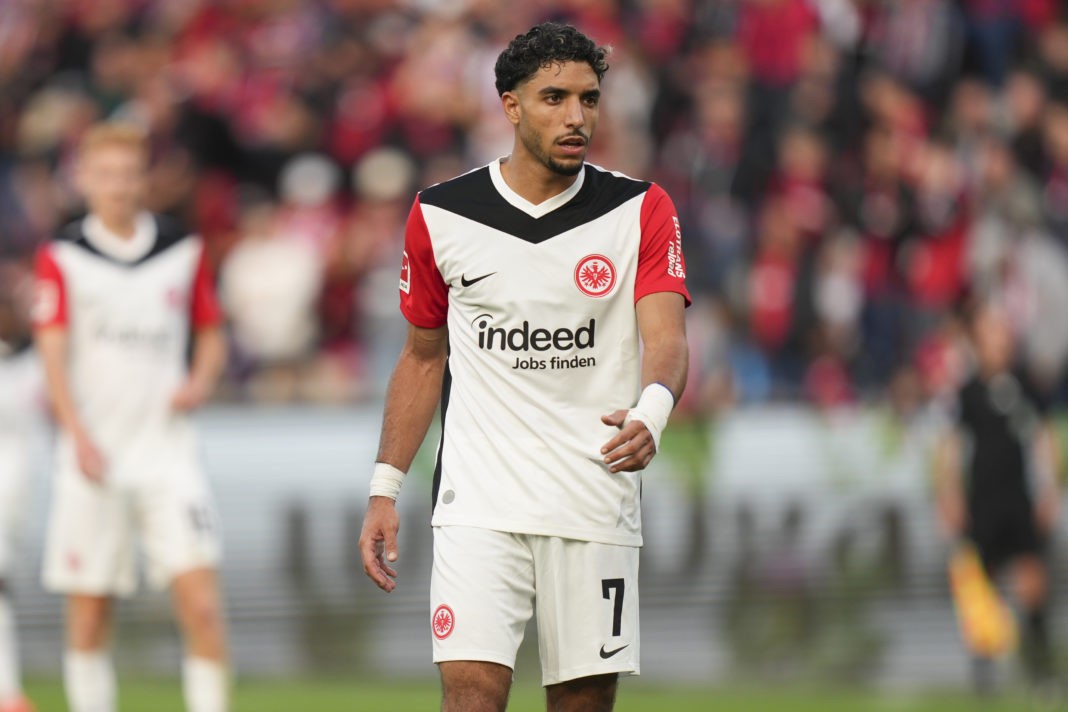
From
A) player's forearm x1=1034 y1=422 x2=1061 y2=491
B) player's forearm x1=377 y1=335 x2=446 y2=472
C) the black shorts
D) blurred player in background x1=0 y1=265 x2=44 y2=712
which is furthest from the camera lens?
player's forearm x1=1034 y1=422 x2=1061 y2=491

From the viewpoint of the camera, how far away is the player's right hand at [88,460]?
877cm

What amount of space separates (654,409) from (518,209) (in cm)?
90

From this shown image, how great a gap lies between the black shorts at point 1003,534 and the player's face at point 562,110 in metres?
7.35

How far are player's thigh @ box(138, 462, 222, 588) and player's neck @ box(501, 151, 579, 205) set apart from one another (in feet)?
12.4

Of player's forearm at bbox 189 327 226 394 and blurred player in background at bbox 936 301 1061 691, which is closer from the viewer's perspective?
player's forearm at bbox 189 327 226 394

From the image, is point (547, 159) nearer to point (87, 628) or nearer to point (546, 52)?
point (546, 52)

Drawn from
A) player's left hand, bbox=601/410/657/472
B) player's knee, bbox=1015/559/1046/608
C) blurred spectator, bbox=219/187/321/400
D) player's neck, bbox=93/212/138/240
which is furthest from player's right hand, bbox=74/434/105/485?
player's knee, bbox=1015/559/1046/608

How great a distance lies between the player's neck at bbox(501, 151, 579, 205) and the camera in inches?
230

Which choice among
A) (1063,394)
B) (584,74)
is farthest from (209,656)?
(1063,394)

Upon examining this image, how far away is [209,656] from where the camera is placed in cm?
887

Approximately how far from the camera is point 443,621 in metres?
5.71

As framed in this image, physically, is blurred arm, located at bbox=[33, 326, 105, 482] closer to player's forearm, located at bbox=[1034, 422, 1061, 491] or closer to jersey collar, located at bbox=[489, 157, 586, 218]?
jersey collar, located at bbox=[489, 157, 586, 218]

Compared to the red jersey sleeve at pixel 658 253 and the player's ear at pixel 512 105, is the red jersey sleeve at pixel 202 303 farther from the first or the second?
the red jersey sleeve at pixel 658 253

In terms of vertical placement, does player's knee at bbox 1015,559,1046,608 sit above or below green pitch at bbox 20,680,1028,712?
above
